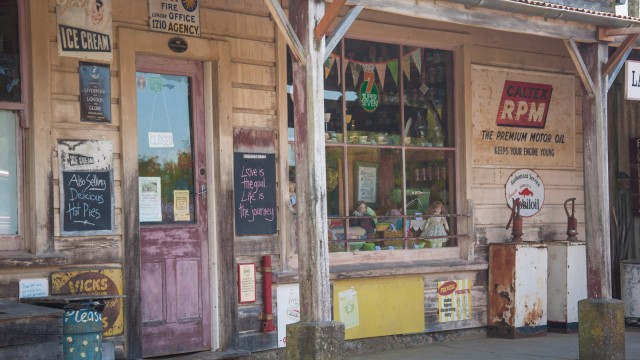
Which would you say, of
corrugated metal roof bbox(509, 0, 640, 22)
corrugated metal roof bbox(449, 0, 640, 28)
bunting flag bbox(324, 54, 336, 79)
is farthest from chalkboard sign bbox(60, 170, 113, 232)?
corrugated metal roof bbox(509, 0, 640, 22)

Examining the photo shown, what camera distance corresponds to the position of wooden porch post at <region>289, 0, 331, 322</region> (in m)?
7.43

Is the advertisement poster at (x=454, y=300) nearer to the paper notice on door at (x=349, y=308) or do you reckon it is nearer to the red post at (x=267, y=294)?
the paper notice on door at (x=349, y=308)

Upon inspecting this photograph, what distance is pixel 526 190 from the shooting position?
11562mm

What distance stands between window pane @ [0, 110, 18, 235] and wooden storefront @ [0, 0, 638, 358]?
0.07 metres

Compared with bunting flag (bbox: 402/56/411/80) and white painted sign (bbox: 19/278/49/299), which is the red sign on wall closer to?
bunting flag (bbox: 402/56/411/80)

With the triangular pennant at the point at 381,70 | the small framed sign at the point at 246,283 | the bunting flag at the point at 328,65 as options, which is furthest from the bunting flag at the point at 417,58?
the small framed sign at the point at 246,283

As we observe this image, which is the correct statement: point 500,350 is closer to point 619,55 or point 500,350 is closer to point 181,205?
point 619,55

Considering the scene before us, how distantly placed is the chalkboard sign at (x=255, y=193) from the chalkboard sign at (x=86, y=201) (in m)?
1.34

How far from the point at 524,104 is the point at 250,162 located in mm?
4095

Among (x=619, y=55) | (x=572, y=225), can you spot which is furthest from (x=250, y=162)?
(x=572, y=225)

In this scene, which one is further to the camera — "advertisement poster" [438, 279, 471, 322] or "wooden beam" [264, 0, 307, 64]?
"advertisement poster" [438, 279, 471, 322]

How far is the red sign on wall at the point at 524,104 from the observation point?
1141cm

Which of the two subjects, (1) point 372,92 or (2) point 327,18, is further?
(1) point 372,92

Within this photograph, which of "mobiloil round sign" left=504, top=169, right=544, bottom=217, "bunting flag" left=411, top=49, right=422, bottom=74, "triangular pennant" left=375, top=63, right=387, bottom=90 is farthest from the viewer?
"mobiloil round sign" left=504, top=169, right=544, bottom=217
